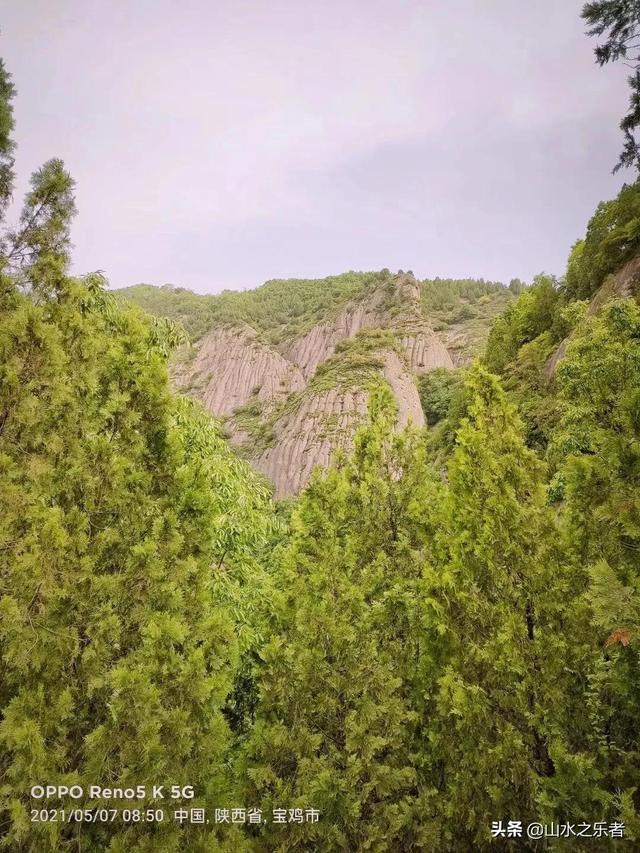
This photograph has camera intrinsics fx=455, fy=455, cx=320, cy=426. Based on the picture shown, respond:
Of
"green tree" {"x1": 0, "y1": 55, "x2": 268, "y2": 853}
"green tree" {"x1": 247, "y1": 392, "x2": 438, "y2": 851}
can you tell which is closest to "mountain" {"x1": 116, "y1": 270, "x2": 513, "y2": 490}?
"green tree" {"x1": 247, "y1": 392, "x2": 438, "y2": 851}

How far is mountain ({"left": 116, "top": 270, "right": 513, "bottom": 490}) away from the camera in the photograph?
45.0m

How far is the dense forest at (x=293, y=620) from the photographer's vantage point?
4273mm

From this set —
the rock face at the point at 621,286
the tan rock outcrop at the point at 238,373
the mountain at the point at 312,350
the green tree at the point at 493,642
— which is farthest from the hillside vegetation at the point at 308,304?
the green tree at the point at 493,642

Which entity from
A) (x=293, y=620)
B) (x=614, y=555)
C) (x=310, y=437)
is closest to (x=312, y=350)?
(x=310, y=437)

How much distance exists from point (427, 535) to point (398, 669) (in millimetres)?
2129

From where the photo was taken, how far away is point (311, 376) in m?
75.6

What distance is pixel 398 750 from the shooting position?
6477mm

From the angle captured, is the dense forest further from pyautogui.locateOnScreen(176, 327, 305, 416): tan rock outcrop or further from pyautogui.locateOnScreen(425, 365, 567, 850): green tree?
pyautogui.locateOnScreen(176, 327, 305, 416): tan rock outcrop

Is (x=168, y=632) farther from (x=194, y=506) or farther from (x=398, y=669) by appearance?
(x=398, y=669)

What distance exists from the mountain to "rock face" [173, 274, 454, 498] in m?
0.16

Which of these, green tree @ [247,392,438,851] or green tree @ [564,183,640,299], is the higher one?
green tree @ [564,183,640,299]

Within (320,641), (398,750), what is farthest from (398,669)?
(320,641)

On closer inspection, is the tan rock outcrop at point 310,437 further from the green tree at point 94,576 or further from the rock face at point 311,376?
the green tree at point 94,576

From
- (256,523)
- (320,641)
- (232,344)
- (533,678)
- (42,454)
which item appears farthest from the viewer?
(232,344)
